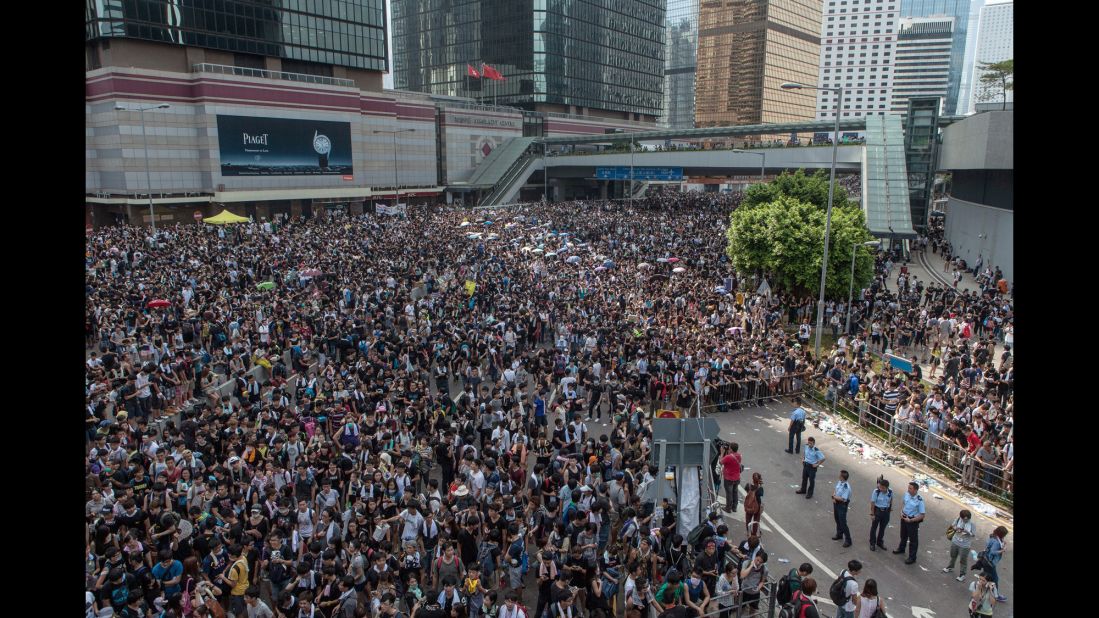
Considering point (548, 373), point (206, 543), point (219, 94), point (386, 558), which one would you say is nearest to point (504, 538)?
point (386, 558)

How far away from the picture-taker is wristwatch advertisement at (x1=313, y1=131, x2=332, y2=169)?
2238 inches

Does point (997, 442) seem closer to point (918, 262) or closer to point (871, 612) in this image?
point (871, 612)

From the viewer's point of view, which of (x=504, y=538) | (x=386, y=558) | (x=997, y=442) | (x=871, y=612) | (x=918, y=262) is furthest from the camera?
(x=918, y=262)

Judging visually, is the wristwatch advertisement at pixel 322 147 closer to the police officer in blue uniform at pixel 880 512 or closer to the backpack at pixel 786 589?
the police officer in blue uniform at pixel 880 512

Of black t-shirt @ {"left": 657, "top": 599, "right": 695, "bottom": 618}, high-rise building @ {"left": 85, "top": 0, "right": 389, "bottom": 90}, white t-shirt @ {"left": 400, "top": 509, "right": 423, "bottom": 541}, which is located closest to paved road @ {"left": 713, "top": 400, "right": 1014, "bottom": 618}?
black t-shirt @ {"left": 657, "top": 599, "right": 695, "bottom": 618}

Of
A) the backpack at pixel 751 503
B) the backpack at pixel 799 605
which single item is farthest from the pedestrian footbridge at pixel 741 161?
the backpack at pixel 799 605

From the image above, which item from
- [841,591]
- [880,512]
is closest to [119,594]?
[841,591]

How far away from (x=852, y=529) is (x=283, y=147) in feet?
174

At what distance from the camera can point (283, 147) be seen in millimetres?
54656

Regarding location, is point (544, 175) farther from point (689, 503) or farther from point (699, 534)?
point (699, 534)

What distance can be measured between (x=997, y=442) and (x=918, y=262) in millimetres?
32451

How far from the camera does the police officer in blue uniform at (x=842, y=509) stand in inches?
447

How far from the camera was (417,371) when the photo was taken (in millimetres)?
16781

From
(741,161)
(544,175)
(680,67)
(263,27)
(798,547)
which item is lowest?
(798,547)
